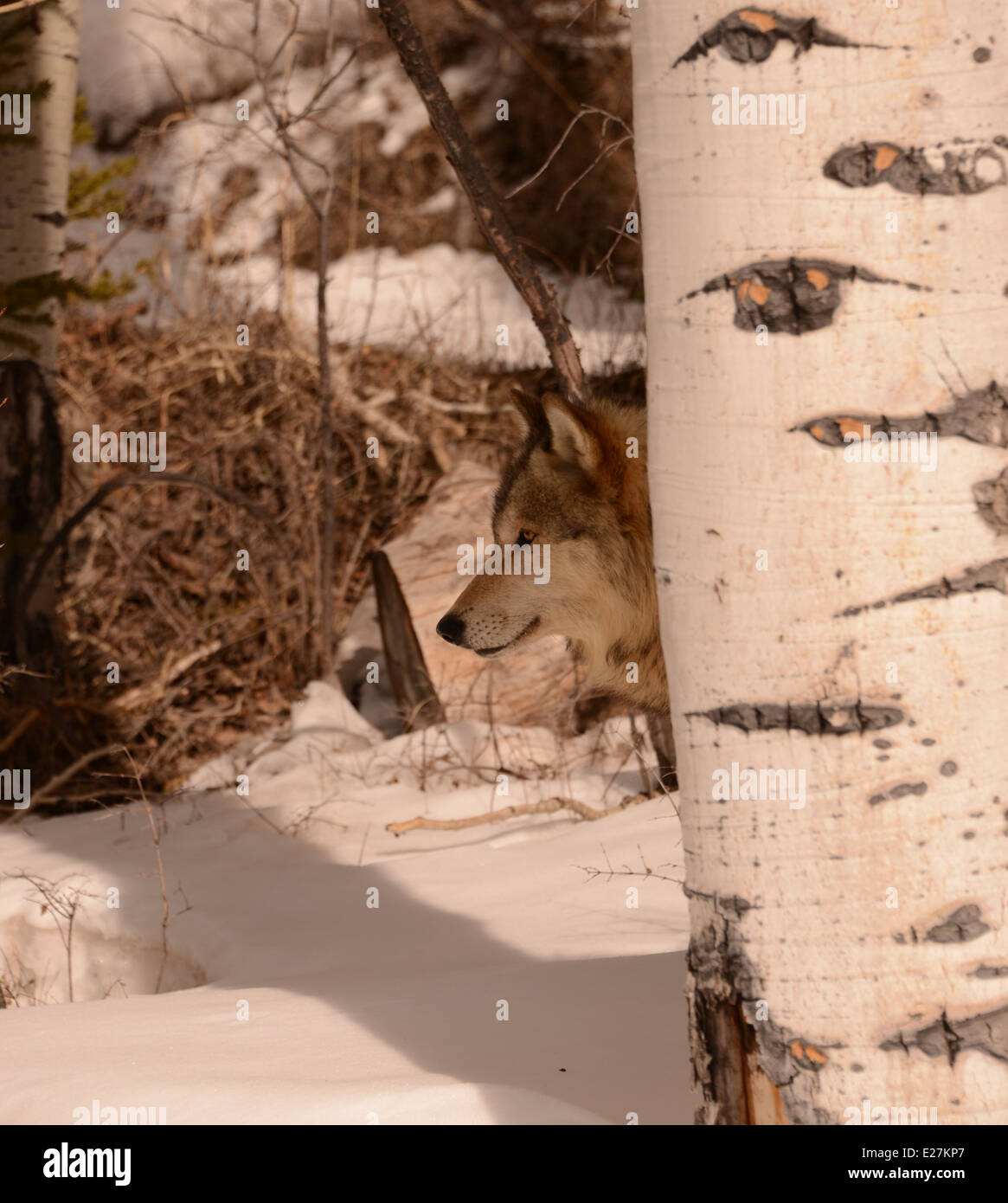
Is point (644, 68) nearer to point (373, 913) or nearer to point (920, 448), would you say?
point (920, 448)

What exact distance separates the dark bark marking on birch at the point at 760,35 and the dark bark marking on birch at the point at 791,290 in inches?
10.8

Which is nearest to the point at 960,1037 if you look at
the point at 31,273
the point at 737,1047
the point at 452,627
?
the point at 737,1047

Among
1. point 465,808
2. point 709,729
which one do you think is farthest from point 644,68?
point 465,808

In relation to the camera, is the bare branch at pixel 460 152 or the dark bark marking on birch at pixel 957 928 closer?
the dark bark marking on birch at pixel 957 928

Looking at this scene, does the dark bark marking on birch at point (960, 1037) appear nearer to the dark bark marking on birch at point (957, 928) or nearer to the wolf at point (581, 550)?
the dark bark marking on birch at point (957, 928)

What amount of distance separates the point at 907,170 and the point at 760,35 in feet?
0.88

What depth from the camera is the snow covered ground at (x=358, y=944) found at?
235 cm

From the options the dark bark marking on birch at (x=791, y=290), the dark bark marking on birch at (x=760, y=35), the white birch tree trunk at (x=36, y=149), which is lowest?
the dark bark marking on birch at (x=791, y=290)

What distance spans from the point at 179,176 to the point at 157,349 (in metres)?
5.81

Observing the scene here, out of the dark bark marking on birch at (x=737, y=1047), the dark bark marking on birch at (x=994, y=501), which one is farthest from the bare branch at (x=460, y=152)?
the dark bark marking on birch at (x=737, y=1047)

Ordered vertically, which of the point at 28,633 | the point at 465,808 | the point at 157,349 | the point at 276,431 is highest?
the point at 157,349

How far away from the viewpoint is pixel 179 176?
→ 1377cm

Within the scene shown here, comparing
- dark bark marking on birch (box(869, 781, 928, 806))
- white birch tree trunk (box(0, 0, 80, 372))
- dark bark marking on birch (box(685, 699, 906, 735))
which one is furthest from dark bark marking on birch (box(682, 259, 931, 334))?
white birch tree trunk (box(0, 0, 80, 372))
